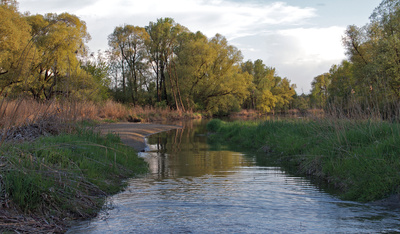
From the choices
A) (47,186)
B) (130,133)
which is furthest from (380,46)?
(47,186)

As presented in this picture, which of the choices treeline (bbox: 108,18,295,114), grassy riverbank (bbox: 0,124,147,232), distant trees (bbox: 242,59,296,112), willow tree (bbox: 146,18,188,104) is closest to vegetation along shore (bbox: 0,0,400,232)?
grassy riverbank (bbox: 0,124,147,232)

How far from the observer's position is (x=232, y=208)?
5.50 meters

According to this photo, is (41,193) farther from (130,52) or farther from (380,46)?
(130,52)

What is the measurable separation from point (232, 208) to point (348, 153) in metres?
3.54

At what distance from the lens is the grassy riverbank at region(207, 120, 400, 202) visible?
6141mm

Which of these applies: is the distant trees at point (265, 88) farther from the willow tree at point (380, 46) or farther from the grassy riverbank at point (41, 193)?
the grassy riverbank at point (41, 193)

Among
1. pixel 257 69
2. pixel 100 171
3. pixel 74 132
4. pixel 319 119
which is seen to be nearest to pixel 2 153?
pixel 100 171

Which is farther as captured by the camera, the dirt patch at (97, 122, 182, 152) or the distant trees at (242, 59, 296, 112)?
the distant trees at (242, 59, 296, 112)

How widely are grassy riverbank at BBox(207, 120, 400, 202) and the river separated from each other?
0.51m

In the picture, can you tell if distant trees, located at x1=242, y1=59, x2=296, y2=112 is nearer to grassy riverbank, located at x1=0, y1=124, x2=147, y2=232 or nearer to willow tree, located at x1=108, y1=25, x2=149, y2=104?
willow tree, located at x1=108, y1=25, x2=149, y2=104

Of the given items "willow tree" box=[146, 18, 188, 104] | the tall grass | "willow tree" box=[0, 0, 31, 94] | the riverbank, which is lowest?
the riverbank

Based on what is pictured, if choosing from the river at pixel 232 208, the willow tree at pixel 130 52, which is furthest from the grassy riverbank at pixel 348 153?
the willow tree at pixel 130 52

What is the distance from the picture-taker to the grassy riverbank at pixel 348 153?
614 cm

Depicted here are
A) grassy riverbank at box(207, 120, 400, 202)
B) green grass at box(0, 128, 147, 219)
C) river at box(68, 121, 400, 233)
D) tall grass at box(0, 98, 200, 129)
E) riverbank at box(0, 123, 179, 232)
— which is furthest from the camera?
tall grass at box(0, 98, 200, 129)
